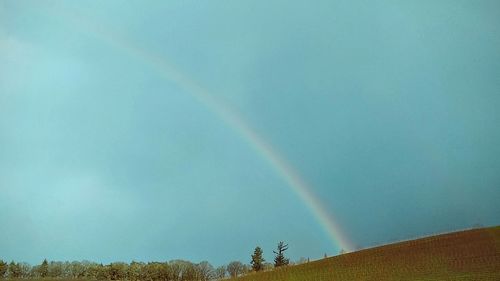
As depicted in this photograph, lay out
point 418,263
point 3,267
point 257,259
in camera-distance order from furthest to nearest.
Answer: point 3,267, point 257,259, point 418,263

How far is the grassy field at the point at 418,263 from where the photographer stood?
172ft

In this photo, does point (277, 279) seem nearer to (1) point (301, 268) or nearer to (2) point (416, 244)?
(1) point (301, 268)

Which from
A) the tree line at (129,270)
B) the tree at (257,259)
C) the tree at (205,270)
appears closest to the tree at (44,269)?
the tree line at (129,270)

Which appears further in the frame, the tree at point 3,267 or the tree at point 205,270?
the tree at point 205,270

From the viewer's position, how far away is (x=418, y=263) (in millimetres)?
60500

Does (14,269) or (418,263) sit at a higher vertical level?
(14,269)

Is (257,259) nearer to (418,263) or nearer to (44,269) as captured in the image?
(418,263)

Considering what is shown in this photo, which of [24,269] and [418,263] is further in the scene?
[24,269]

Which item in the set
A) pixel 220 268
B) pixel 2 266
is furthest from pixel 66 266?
pixel 220 268

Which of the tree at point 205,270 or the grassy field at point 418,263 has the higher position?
the tree at point 205,270

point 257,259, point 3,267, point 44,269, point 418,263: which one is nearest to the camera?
point 418,263

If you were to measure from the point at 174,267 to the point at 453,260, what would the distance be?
122288 mm

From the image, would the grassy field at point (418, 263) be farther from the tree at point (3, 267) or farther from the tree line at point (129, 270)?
the tree at point (3, 267)

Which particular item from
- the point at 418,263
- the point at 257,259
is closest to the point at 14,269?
the point at 257,259
